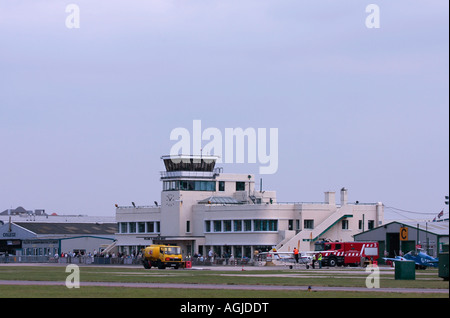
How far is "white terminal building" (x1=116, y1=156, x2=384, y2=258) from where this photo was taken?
110 meters

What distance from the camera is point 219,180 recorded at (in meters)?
121

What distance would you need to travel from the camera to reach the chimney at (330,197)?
11324 centimetres

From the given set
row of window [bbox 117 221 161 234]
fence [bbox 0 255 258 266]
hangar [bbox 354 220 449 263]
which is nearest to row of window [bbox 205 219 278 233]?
fence [bbox 0 255 258 266]

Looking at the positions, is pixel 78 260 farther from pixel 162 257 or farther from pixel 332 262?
pixel 332 262

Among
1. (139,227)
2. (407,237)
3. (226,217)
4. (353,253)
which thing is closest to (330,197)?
(226,217)

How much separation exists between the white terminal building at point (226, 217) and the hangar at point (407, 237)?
22.7ft

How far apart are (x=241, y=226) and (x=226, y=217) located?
103 inches

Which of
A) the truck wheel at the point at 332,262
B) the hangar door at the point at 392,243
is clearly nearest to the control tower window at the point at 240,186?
the hangar door at the point at 392,243

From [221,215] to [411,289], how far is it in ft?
244

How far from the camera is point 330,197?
113312 mm

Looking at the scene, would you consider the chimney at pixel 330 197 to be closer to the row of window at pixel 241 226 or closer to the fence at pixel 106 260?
the row of window at pixel 241 226

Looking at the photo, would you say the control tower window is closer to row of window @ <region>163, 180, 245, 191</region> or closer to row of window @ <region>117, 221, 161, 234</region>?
row of window @ <region>163, 180, 245, 191</region>

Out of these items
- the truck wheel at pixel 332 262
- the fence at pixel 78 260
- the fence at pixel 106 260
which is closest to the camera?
the truck wheel at pixel 332 262
